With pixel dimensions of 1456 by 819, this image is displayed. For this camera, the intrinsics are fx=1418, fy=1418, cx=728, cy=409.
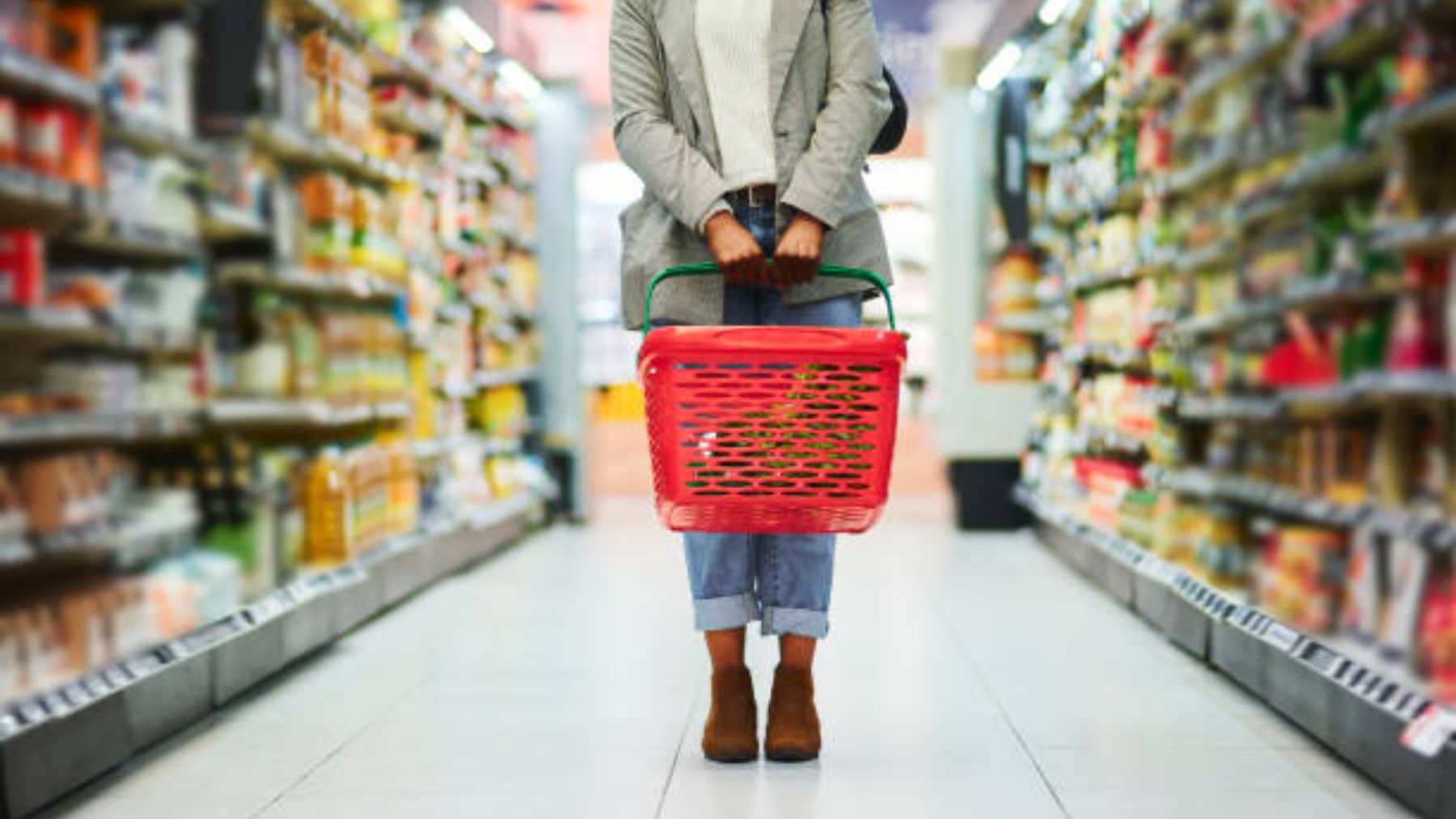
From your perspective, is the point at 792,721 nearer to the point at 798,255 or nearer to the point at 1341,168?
the point at 798,255

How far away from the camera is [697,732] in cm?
278

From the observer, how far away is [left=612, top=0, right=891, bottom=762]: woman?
2420 millimetres

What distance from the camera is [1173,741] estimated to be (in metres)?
2.70

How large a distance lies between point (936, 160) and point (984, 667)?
4294mm

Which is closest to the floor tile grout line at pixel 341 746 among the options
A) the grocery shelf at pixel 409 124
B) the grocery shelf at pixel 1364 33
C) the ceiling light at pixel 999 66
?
the grocery shelf at pixel 1364 33

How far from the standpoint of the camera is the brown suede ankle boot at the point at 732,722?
2.49 meters

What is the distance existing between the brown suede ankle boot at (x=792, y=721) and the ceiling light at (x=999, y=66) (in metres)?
4.33

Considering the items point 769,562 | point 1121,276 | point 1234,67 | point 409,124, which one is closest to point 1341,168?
point 1234,67

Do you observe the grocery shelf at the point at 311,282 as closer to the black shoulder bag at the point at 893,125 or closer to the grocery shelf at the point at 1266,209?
the black shoulder bag at the point at 893,125

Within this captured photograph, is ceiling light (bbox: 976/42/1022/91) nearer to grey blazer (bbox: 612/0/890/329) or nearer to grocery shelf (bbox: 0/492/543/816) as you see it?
grocery shelf (bbox: 0/492/543/816)

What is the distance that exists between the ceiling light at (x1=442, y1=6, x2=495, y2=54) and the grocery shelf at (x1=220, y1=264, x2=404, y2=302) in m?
1.28

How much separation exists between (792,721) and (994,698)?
0.76 meters

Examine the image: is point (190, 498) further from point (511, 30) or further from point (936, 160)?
point (936, 160)

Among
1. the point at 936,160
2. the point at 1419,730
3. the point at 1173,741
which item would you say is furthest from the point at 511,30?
the point at 1419,730
